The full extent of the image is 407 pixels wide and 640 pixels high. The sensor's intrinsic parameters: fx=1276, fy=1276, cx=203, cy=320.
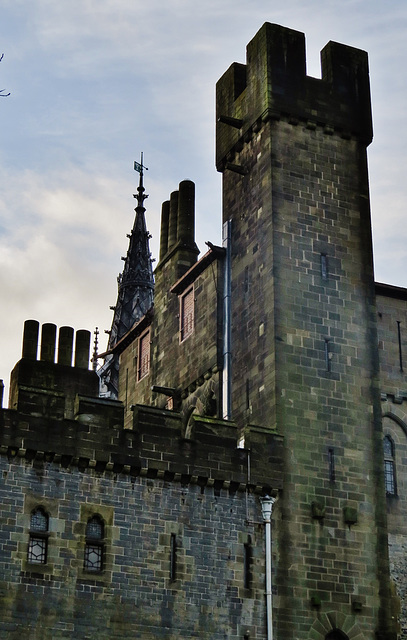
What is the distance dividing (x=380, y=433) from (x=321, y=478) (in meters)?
2.54

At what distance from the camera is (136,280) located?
92.4 meters

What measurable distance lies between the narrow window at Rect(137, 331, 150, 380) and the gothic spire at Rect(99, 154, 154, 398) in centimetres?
3821

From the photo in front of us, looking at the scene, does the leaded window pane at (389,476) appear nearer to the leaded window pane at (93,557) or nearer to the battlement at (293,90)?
the battlement at (293,90)

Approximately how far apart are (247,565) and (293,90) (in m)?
14.9

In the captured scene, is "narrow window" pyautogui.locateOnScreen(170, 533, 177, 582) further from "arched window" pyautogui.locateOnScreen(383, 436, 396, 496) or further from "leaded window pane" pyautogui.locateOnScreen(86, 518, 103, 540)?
"arched window" pyautogui.locateOnScreen(383, 436, 396, 496)

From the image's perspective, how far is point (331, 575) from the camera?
33906 millimetres

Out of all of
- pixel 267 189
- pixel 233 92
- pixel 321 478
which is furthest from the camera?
pixel 233 92

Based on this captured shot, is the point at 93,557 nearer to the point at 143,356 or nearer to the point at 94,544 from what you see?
the point at 94,544

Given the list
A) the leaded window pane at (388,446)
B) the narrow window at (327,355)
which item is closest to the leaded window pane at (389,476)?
the leaded window pane at (388,446)

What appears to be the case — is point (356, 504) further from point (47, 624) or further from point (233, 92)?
point (233, 92)

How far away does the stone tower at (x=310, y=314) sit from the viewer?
3400 cm

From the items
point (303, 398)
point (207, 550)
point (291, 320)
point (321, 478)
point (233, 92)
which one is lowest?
point (207, 550)

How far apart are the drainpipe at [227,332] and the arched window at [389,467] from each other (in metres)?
5.33

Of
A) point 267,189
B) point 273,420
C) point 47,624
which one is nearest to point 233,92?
point 267,189
